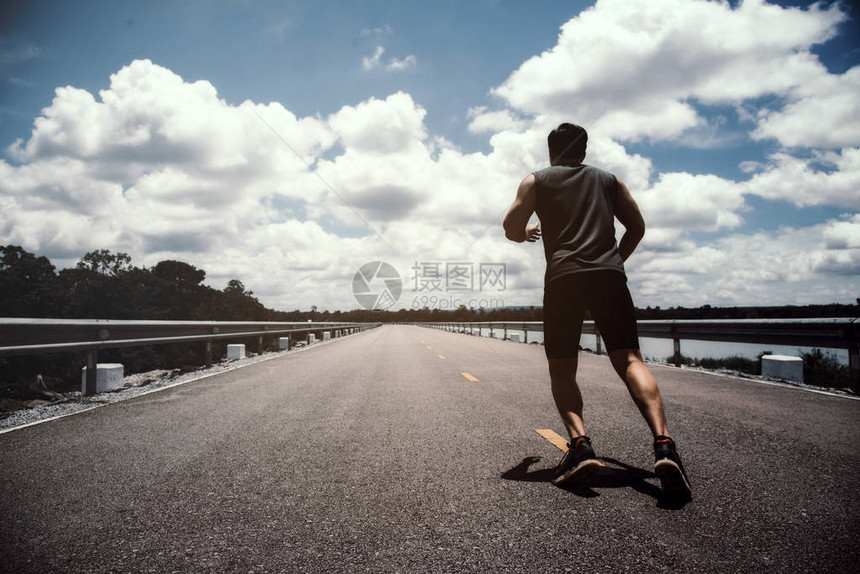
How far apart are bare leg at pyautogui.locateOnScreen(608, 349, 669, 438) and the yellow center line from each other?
3.58 feet

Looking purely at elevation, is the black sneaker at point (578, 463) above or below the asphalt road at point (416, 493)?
above

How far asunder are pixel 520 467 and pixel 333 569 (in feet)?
5.73

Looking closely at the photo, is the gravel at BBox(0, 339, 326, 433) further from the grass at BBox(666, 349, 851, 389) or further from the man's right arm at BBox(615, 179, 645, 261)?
the grass at BBox(666, 349, 851, 389)

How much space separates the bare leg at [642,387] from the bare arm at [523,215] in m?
1.00

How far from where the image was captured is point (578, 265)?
317 centimetres

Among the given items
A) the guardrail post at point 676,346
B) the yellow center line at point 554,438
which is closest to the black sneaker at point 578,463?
the yellow center line at point 554,438

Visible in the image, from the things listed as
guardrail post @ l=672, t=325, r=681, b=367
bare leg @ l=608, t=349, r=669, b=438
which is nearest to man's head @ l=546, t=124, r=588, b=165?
bare leg @ l=608, t=349, r=669, b=438

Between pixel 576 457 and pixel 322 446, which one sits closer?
pixel 576 457

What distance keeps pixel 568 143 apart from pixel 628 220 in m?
0.70

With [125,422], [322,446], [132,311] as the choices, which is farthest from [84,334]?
[132,311]

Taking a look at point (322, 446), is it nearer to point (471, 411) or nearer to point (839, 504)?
point (471, 411)

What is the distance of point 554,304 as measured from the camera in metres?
3.25

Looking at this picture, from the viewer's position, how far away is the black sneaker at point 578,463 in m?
2.93

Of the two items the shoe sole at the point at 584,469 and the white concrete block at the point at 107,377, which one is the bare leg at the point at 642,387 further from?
the white concrete block at the point at 107,377
